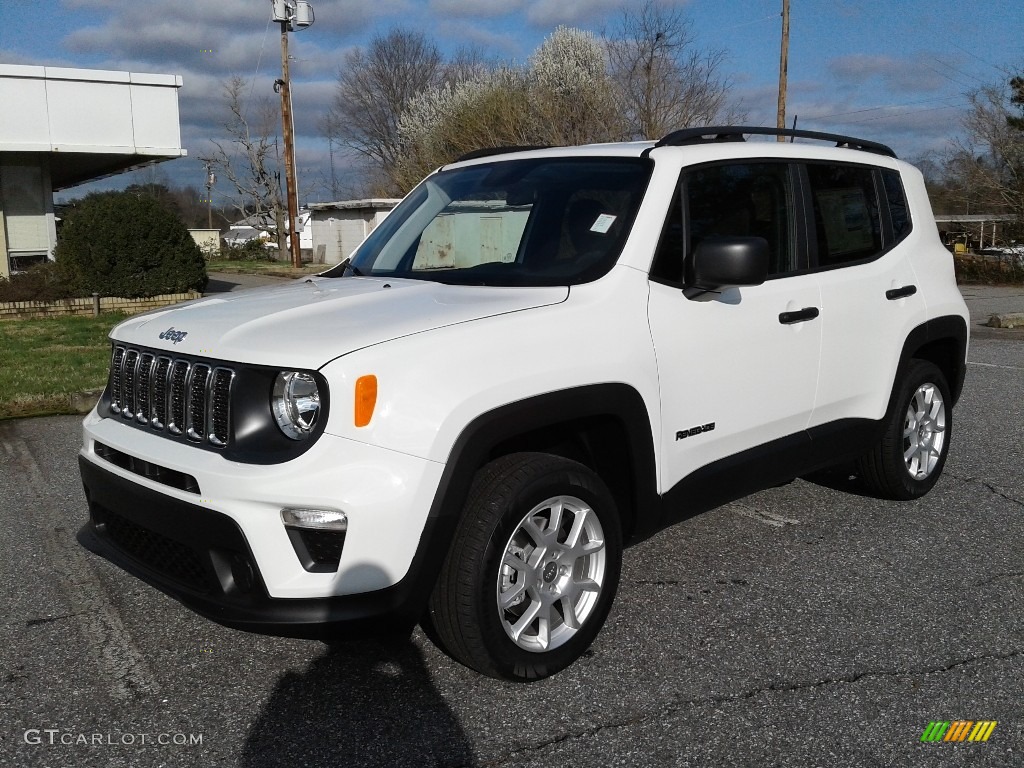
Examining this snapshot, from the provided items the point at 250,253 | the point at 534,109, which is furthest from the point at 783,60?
the point at 250,253

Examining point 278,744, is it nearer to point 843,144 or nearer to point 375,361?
point 375,361

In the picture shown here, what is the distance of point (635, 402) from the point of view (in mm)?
3498

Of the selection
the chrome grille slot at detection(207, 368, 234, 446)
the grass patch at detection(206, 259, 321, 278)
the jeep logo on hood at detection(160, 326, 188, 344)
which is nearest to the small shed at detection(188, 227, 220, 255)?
the grass patch at detection(206, 259, 321, 278)

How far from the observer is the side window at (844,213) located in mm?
4531

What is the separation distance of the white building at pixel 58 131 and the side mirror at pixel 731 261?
17.8 m

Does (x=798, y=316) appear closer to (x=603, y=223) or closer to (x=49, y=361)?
(x=603, y=223)

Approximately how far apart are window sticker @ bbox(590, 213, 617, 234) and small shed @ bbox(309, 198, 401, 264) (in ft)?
87.3

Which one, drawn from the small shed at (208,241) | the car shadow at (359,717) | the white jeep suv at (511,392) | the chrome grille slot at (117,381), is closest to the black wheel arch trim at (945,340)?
the white jeep suv at (511,392)

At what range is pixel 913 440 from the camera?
5.25m

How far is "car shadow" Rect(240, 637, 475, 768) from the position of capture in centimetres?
290

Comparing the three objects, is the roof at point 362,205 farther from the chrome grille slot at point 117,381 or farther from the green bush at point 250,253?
the chrome grille slot at point 117,381

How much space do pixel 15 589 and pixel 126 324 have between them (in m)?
1.38

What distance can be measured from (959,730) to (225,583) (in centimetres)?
235

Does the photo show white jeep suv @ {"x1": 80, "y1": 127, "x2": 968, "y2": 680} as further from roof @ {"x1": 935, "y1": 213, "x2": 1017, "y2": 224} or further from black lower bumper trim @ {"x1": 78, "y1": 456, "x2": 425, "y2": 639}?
roof @ {"x1": 935, "y1": 213, "x2": 1017, "y2": 224}
